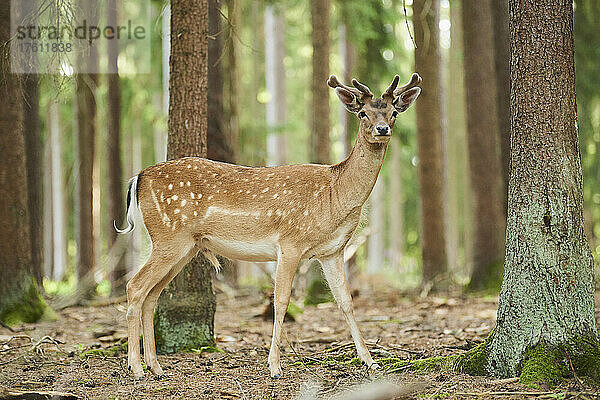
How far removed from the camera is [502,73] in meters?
12.6

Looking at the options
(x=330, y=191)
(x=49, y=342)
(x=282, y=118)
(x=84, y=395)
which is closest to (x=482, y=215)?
(x=330, y=191)

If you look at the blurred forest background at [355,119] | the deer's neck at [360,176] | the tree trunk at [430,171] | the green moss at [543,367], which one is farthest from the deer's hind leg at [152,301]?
the tree trunk at [430,171]

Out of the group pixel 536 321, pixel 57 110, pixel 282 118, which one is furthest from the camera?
pixel 57 110

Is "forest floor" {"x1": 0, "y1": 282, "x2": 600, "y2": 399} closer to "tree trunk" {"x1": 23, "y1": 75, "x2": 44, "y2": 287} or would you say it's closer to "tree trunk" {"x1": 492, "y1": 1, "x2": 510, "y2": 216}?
"tree trunk" {"x1": 23, "y1": 75, "x2": 44, "y2": 287}

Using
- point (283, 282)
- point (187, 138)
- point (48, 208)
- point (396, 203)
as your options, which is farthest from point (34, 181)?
point (396, 203)

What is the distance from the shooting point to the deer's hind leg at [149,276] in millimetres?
6809

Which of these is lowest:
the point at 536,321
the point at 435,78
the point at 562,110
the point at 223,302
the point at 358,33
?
the point at 223,302

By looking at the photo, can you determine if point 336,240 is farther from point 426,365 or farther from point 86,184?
point 86,184

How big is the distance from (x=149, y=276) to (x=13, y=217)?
4283mm

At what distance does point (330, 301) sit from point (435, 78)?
4.99 metres

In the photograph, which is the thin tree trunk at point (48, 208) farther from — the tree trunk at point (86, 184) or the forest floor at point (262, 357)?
the forest floor at point (262, 357)

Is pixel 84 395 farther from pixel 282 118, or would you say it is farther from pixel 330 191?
pixel 282 118

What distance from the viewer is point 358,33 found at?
1572 cm

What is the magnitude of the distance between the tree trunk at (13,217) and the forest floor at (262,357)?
469 millimetres
